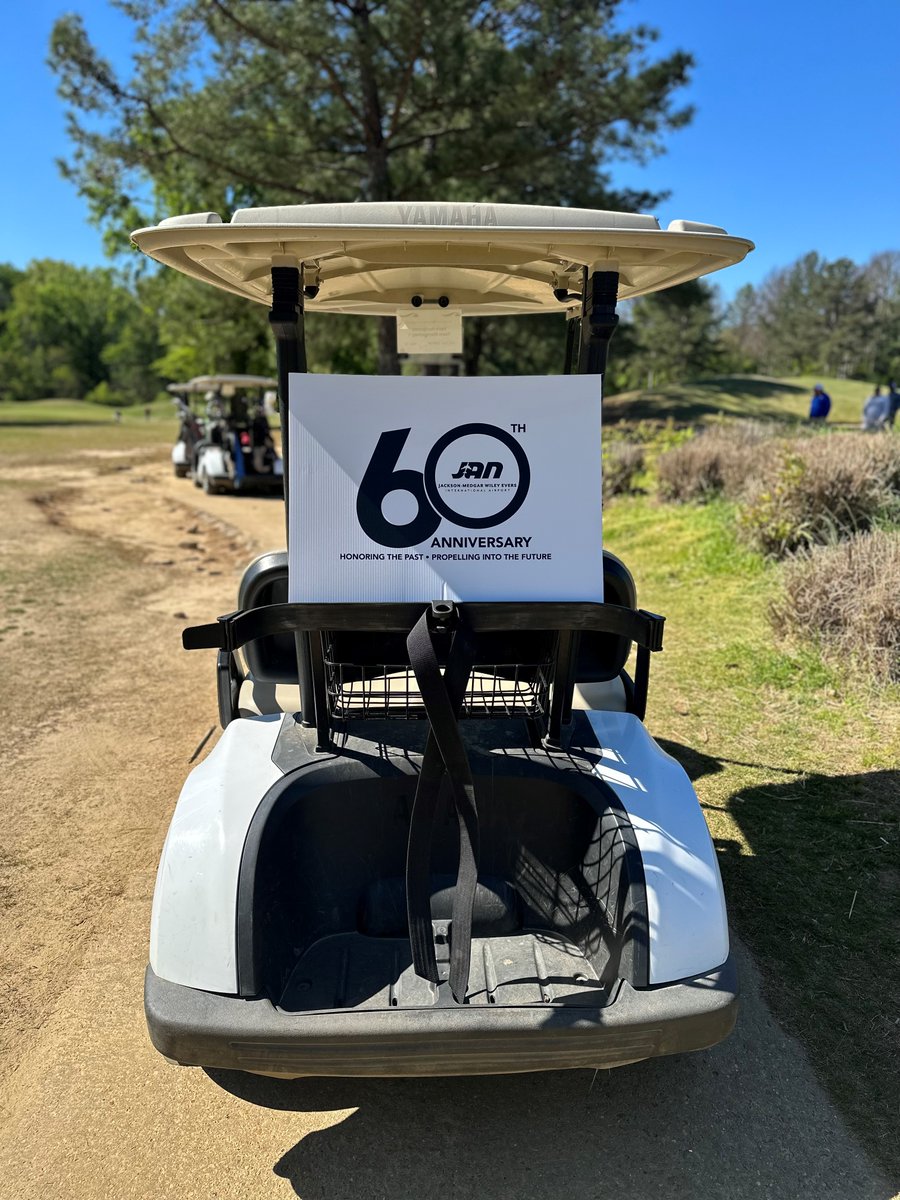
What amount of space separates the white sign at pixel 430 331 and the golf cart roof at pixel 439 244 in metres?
0.13

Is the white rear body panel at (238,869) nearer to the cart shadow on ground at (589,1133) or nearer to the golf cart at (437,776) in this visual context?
the golf cart at (437,776)

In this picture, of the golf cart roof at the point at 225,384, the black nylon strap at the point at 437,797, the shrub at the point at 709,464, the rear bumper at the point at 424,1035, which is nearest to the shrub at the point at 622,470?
the shrub at the point at 709,464

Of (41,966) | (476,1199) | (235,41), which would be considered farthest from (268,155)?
(476,1199)

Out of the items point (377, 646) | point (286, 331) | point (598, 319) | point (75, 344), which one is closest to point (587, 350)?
point (598, 319)

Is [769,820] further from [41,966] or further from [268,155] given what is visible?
[268,155]

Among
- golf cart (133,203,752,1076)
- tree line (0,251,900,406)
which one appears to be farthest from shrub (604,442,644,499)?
tree line (0,251,900,406)

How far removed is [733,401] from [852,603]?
26.2 meters

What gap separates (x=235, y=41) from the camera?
12.0m

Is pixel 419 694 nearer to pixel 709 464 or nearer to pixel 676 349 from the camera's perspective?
pixel 709 464

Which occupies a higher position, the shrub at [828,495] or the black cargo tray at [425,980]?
the shrub at [828,495]

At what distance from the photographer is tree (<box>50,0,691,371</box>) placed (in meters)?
11.2

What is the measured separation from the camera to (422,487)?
6.82ft

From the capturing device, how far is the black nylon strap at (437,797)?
1.81 m

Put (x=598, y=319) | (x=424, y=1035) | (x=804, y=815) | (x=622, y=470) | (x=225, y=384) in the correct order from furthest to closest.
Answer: (x=225, y=384) < (x=622, y=470) < (x=804, y=815) < (x=598, y=319) < (x=424, y=1035)
